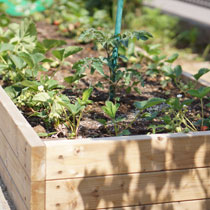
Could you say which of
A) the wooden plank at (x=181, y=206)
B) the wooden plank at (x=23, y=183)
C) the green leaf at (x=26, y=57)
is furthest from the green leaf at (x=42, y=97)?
the wooden plank at (x=181, y=206)

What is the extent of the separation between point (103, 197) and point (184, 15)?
517 centimetres

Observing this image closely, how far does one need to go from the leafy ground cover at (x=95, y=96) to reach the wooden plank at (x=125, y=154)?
0.20 metres

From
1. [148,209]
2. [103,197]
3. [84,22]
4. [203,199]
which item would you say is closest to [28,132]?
[103,197]

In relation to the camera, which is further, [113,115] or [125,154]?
[113,115]

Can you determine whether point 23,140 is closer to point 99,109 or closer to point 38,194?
point 38,194

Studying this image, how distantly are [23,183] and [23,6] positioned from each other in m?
4.32

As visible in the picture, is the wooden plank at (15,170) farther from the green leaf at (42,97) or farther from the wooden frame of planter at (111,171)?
the green leaf at (42,97)

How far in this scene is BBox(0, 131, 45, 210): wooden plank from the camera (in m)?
2.27

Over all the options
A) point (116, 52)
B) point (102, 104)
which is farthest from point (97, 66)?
point (102, 104)

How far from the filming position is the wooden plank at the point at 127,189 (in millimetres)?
2322

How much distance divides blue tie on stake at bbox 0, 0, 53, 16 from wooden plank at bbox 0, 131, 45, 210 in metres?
3.68

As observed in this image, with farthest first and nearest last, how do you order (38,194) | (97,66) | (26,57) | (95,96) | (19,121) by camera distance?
(95,96)
(26,57)
(97,66)
(19,121)
(38,194)

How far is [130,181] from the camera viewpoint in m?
2.41

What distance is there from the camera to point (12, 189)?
2.72 meters
